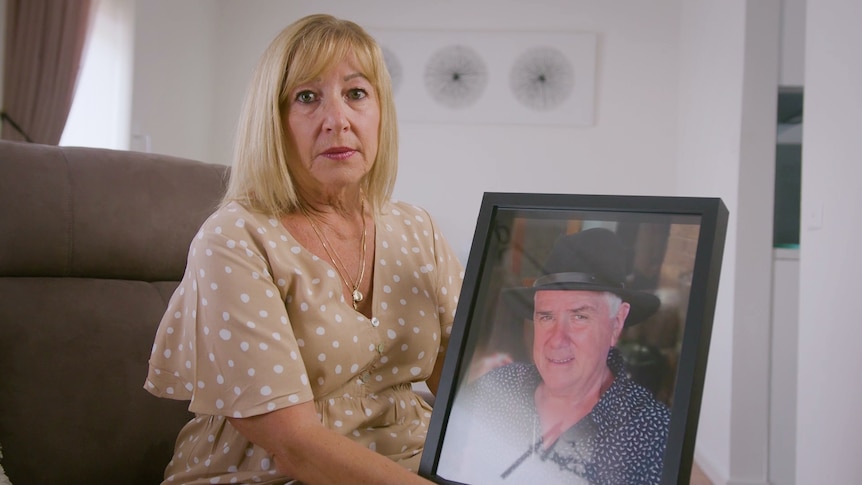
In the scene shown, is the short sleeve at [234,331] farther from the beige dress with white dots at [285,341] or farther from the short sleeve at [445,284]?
the short sleeve at [445,284]

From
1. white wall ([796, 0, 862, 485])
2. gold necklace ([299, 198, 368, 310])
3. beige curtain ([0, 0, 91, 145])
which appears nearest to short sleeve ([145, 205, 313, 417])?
gold necklace ([299, 198, 368, 310])

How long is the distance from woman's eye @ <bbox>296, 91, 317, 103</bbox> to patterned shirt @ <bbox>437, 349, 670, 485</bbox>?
0.50 metres

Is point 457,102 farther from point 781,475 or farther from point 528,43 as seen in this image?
point 781,475

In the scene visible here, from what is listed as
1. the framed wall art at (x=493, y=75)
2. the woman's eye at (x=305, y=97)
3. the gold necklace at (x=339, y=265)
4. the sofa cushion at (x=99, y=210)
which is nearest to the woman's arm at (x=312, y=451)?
the gold necklace at (x=339, y=265)

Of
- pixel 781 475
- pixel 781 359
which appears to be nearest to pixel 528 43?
pixel 781 359

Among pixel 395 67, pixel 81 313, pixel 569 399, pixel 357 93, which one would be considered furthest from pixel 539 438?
pixel 395 67

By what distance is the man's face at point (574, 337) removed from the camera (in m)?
0.85

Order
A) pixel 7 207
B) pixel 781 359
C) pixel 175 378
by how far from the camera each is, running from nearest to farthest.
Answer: pixel 175 378 < pixel 7 207 < pixel 781 359

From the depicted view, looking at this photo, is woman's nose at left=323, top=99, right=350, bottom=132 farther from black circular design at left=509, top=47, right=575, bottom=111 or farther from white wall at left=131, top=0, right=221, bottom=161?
black circular design at left=509, top=47, right=575, bottom=111

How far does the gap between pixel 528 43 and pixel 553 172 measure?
2.78 feet

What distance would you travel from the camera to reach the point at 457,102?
4.91 m

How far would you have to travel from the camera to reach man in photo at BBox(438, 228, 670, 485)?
0.81 meters

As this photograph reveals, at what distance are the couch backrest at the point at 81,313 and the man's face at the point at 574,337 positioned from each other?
2.69ft

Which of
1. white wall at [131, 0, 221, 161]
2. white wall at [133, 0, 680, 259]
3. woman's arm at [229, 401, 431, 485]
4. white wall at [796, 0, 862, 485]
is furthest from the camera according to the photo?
white wall at [133, 0, 680, 259]
